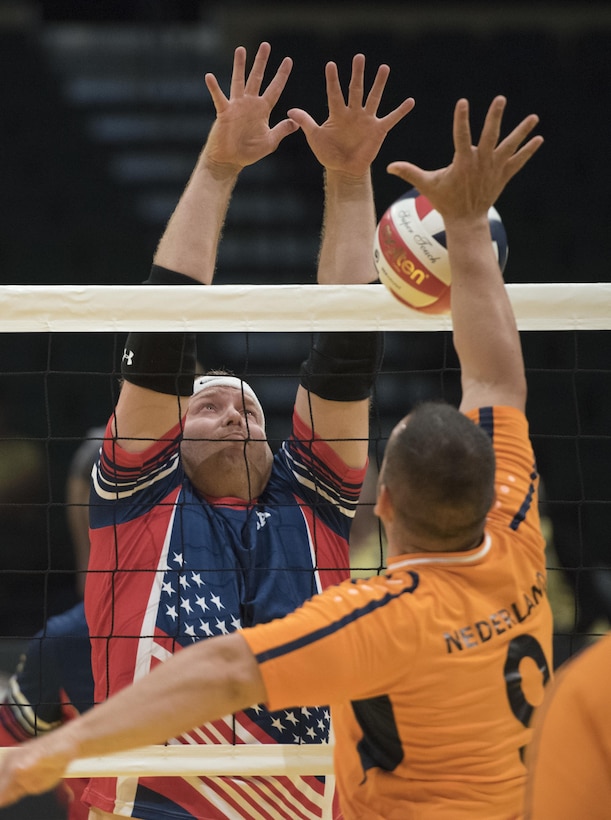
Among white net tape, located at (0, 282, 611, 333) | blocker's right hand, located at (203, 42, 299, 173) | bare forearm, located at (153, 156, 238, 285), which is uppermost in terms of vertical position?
blocker's right hand, located at (203, 42, 299, 173)

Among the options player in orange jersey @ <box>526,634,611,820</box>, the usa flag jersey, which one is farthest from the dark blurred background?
player in orange jersey @ <box>526,634,611,820</box>

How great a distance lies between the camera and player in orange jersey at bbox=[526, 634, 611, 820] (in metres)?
1.41

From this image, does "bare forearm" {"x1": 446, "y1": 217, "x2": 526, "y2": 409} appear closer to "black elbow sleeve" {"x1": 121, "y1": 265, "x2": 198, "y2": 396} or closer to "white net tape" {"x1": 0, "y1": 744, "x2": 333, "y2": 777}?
"black elbow sleeve" {"x1": 121, "y1": 265, "x2": 198, "y2": 396}

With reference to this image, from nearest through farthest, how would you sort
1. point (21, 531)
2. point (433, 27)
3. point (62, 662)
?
point (62, 662) → point (21, 531) → point (433, 27)

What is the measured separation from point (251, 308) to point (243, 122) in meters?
0.65

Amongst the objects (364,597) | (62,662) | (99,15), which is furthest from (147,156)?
(364,597)

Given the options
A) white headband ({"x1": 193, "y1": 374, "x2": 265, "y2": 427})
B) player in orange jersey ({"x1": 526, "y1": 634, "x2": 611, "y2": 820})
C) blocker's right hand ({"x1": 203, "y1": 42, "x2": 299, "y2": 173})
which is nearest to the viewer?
player in orange jersey ({"x1": 526, "y1": 634, "x2": 611, "y2": 820})

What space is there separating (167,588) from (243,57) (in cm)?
171

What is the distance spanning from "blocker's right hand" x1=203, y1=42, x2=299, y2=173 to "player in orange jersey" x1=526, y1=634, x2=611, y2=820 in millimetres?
Result: 2324

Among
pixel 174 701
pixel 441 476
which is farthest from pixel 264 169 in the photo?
pixel 174 701

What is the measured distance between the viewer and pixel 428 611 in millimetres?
2107

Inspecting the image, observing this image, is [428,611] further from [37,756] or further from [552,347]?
[552,347]

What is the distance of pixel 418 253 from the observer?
9.46ft

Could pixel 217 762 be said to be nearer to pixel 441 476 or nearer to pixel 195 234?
pixel 441 476
